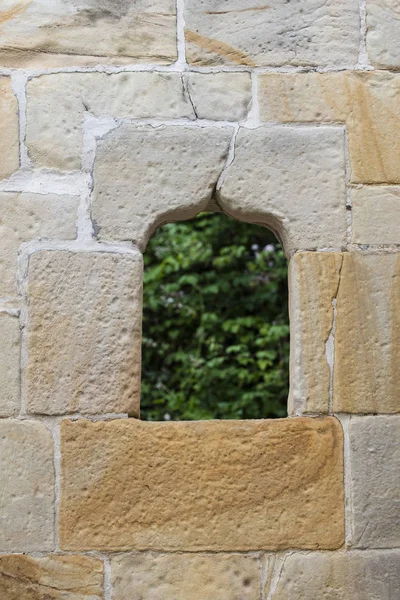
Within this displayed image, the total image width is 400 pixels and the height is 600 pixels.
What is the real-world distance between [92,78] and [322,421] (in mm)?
1445

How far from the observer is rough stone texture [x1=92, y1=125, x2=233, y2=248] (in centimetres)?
270

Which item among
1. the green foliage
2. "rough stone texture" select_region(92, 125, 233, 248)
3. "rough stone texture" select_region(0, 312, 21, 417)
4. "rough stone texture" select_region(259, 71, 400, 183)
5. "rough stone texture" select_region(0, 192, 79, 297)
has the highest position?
"rough stone texture" select_region(259, 71, 400, 183)

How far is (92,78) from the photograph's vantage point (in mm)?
2785

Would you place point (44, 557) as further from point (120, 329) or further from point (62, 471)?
point (120, 329)

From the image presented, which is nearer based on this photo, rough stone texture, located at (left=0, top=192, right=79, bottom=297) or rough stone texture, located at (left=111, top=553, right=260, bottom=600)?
rough stone texture, located at (left=111, top=553, right=260, bottom=600)

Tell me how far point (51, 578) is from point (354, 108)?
1917 mm

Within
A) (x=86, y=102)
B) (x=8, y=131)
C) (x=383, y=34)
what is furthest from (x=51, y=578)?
(x=383, y=34)

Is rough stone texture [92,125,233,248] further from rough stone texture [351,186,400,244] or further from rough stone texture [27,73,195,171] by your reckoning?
rough stone texture [351,186,400,244]

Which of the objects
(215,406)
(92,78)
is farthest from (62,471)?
(215,406)

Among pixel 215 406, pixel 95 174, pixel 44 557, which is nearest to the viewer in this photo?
pixel 44 557

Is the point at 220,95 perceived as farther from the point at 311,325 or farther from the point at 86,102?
the point at 311,325

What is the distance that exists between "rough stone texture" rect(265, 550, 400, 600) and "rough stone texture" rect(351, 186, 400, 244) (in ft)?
3.49

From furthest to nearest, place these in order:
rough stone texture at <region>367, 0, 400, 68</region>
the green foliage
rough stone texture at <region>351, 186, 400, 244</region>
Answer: the green foliage, rough stone texture at <region>367, 0, 400, 68</region>, rough stone texture at <region>351, 186, 400, 244</region>

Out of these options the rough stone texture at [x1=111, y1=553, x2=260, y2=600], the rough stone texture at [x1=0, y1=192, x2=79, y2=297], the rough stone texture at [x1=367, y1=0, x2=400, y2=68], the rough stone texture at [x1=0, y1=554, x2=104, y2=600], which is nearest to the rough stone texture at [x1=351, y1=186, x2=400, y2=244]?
the rough stone texture at [x1=367, y1=0, x2=400, y2=68]
